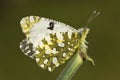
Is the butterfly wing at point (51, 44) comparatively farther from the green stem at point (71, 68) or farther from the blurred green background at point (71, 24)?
the blurred green background at point (71, 24)

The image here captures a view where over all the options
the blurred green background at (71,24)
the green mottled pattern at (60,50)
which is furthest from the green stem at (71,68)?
the blurred green background at (71,24)

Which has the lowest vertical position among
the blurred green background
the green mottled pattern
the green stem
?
the green stem

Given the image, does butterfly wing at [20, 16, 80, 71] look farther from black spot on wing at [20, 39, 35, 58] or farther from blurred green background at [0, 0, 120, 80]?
blurred green background at [0, 0, 120, 80]

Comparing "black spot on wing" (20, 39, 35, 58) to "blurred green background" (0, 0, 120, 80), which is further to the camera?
"blurred green background" (0, 0, 120, 80)

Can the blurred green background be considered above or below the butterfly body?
above

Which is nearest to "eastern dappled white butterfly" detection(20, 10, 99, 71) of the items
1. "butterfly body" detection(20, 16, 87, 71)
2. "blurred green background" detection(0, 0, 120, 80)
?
"butterfly body" detection(20, 16, 87, 71)

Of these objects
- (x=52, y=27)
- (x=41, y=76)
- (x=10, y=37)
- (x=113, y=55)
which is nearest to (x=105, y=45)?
(x=113, y=55)
